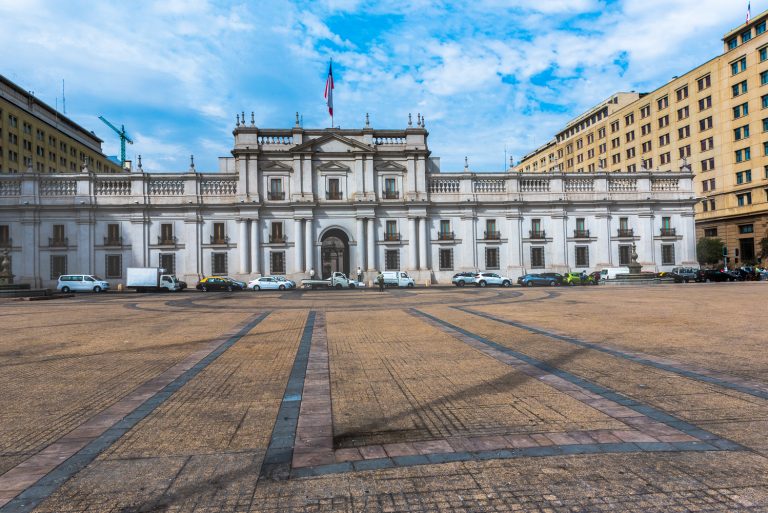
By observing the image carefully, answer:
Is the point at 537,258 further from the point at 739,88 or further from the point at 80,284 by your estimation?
the point at 80,284

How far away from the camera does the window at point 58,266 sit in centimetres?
4488

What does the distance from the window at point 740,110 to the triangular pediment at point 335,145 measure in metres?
44.8

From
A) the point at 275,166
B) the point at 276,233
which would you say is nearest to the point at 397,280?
the point at 276,233

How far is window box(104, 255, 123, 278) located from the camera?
45500 millimetres

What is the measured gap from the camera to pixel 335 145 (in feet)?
158

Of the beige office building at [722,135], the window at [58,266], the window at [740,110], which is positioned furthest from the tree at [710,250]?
the window at [58,266]

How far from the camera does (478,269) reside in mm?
49031

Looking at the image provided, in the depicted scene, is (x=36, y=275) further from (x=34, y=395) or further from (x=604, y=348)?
(x=604, y=348)

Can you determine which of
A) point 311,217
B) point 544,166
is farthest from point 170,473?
point 544,166

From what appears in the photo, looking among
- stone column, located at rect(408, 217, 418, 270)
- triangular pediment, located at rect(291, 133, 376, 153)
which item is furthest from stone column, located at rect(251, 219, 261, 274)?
stone column, located at rect(408, 217, 418, 270)

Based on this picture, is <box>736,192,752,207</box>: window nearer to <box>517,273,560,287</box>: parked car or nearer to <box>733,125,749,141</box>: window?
<box>733,125,749,141</box>: window

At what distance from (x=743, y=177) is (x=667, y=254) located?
637 inches

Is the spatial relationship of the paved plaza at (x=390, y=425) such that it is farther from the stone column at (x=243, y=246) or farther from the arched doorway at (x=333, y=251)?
the arched doorway at (x=333, y=251)

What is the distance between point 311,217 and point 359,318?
1284 inches
